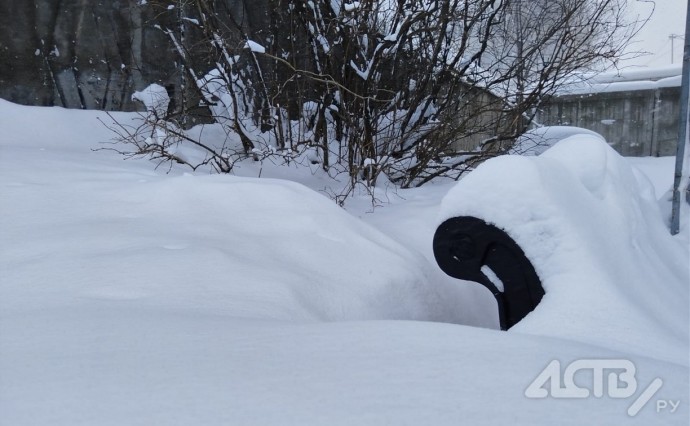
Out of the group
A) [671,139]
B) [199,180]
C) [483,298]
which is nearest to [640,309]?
[483,298]

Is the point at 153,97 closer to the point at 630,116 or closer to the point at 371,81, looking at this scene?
the point at 371,81

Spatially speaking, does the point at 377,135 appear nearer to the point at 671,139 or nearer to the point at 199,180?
the point at 199,180

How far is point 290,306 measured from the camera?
140 cm

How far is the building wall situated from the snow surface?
9385mm

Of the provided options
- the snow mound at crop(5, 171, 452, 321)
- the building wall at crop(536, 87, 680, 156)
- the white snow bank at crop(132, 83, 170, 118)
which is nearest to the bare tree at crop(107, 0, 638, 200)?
the white snow bank at crop(132, 83, 170, 118)

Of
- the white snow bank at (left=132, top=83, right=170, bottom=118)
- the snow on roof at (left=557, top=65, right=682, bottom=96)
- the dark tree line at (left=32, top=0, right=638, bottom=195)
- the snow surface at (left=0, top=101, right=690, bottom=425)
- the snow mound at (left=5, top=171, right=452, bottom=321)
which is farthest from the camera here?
the snow on roof at (left=557, top=65, right=682, bottom=96)

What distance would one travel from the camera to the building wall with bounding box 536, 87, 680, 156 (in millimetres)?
A: 10781

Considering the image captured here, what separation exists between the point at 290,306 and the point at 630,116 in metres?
11.8

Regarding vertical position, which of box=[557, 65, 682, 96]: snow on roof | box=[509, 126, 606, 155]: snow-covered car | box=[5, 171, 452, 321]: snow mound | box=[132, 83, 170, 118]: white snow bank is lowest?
box=[5, 171, 452, 321]: snow mound

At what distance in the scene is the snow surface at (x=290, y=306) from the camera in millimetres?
739

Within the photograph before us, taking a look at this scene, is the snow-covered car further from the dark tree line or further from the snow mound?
the snow mound

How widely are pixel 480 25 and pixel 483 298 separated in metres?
2.89

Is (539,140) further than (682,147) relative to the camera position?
Yes

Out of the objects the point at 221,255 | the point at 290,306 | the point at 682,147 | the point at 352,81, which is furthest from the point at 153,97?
the point at 682,147
